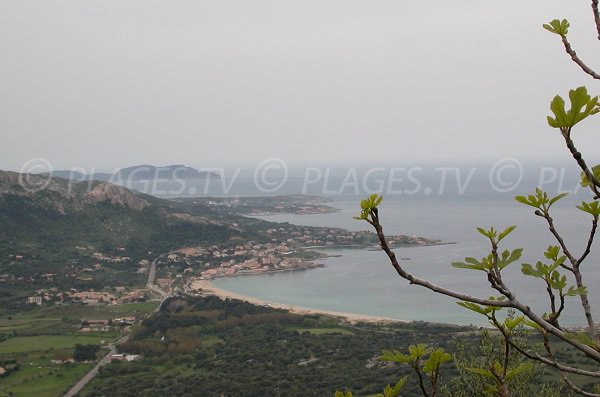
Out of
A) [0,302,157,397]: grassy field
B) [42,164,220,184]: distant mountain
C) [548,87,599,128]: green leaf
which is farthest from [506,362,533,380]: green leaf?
[42,164,220,184]: distant mountain

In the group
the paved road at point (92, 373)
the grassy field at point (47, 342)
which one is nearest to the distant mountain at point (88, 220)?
the grassy field at point (47, 342)

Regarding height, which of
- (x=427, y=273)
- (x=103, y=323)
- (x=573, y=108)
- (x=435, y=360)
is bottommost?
(x=103, y=323)

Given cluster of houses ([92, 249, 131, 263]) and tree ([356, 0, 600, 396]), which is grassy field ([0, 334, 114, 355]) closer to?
cluster of houses ([92, 249, 131, 263])

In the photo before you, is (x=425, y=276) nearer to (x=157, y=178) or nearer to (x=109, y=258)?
(x=109, y=258)

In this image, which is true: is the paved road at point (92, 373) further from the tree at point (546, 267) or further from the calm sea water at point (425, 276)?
the tree at point (546, 267)

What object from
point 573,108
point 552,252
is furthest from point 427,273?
point 573,108

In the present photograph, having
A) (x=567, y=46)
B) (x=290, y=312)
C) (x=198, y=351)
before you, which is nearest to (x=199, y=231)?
(x=290, y=312)
